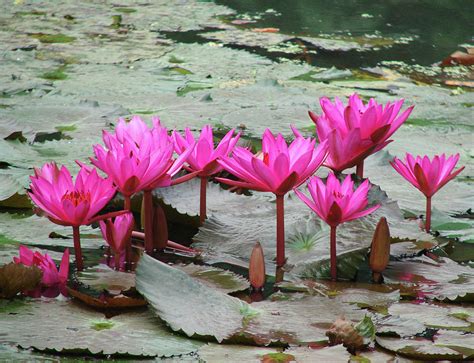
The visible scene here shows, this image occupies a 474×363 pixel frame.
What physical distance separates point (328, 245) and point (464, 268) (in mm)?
247

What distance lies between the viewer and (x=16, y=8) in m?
4.86

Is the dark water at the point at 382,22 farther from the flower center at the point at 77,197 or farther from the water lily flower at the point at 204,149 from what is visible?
the flower center at the point at 77,197

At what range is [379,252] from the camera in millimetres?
1394

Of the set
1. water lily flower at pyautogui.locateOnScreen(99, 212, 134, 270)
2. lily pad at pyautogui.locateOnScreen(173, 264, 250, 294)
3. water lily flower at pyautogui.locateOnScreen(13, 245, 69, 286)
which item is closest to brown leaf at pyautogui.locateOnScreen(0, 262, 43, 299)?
water lily flower at pyautogui.locateOnScreen(13, 245, 69, 286)

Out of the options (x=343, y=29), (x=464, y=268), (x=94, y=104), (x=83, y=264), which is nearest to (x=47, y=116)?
(x=94, y=104)

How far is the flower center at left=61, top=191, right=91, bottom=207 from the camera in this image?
1293 millimetres

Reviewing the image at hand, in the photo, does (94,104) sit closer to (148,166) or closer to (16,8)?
(148,166)

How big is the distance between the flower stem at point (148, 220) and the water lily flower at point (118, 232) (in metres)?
0.06

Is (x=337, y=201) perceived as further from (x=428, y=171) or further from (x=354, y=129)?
(x=428, y=171)

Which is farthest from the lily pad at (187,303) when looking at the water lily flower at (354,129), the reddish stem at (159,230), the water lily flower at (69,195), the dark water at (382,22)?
the dark water at (382,22)

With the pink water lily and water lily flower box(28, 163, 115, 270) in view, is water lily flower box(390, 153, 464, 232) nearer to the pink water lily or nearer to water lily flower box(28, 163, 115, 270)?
the pink water lily

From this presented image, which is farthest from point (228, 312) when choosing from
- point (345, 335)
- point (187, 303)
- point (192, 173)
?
point (192, 173)

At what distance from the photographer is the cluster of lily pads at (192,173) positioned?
130cm

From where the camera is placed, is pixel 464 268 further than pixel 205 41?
No
